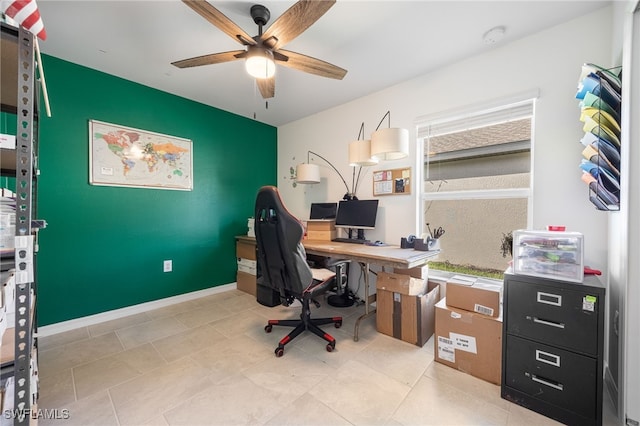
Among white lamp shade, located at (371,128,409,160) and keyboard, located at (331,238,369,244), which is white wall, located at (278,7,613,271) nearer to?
keyboard, located at (331,238,369,244)

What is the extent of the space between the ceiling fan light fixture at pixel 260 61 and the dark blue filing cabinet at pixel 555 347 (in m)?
2.03

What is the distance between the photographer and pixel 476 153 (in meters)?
2.37

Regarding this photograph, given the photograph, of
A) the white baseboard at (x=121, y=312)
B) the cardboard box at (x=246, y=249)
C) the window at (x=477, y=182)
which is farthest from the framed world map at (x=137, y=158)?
the window at (x=477, y=182)

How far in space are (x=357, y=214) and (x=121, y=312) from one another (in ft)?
8.75

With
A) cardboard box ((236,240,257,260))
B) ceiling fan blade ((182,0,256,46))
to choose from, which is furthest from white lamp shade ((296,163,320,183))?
ceiling fan blade ((182,0,256,46))

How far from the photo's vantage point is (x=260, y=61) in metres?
1.72

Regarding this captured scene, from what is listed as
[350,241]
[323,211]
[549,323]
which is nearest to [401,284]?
[350,241]

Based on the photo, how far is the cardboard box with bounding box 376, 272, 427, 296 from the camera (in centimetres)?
207

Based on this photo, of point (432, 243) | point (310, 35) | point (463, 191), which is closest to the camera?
point (310, 35)

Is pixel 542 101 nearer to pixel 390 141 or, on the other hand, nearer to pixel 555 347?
pixel 390 141

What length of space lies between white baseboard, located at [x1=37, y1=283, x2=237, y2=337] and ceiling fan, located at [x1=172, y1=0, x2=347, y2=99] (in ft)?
8.01

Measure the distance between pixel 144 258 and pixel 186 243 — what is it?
447 millimetres

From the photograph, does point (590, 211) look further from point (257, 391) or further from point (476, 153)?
point (257, 391)

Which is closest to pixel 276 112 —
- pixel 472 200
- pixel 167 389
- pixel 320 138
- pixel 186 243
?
pixel 320 138
